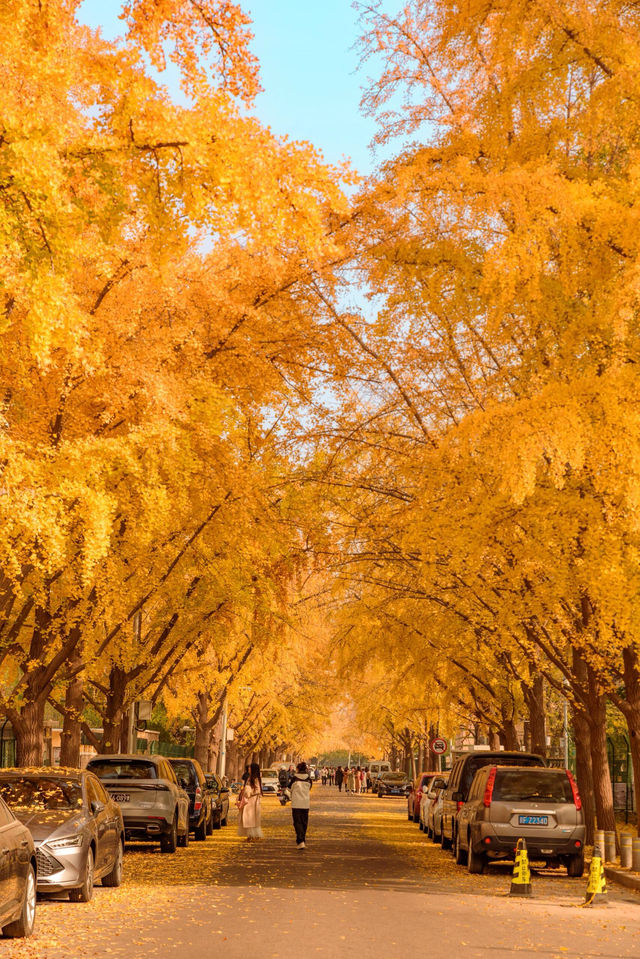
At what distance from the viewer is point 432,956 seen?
34.9 feet

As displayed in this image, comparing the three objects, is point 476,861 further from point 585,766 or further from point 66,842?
point 585,766

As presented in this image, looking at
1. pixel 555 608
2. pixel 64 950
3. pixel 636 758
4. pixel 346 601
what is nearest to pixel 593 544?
pixel 555 608

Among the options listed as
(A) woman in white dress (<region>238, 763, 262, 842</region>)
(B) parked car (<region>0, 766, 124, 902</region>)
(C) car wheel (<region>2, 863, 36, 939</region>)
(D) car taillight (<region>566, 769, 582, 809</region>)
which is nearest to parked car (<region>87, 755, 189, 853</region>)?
(A) woman in white dress (<region>238, 763, 262, 842</region>)

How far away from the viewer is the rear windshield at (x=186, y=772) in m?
30.0

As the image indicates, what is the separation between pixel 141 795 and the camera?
77.8 ft

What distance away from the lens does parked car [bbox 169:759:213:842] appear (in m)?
29.1

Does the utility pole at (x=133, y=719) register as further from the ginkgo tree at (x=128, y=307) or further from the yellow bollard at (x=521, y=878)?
the yellow bollard at (x=521, y=878)

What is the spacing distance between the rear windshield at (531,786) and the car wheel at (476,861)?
1043 mm

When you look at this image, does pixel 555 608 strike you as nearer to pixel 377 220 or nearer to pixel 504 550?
pixel 504 550

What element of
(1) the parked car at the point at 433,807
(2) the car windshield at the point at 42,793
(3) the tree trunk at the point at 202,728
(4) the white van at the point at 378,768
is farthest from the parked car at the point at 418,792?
(4) the white van at the point at 378,768

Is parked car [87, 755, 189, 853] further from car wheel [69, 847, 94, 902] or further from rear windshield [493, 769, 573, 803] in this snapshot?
car wheel [69, 847, 94, 902]

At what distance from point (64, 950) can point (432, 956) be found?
3.16m

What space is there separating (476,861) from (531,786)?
1.53 metres

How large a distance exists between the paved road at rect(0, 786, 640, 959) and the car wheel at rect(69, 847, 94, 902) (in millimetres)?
139
